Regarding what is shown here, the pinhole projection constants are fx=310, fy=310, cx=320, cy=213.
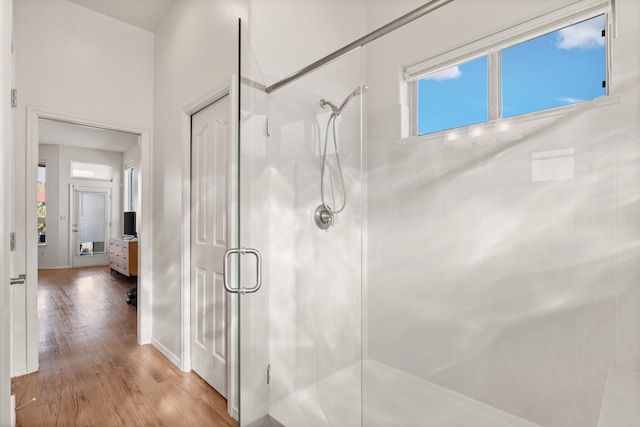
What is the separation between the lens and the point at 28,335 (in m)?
2.38

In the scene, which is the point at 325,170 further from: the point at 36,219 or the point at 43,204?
the point at 43,204

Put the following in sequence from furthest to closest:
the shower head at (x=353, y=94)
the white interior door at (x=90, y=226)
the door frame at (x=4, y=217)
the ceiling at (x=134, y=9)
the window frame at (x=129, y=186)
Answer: the window frame at (x=129, y=186) → the white interior door at (x=90, y=226) → the ceiling at (x=134, y=9) → the shower head at (x=353, y=94) → the door frame at (x=4, y=217)

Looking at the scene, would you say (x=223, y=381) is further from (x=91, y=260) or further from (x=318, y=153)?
(x=91, y=260)

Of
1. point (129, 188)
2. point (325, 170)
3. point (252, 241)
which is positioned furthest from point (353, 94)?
point (129, 188)

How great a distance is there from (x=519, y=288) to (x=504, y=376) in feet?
1.35

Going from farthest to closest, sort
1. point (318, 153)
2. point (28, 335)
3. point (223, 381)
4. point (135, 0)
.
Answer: point (135, 0)
point (28, 335)
point (223, 381)
point (318, 153)

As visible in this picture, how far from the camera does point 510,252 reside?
4.69ft

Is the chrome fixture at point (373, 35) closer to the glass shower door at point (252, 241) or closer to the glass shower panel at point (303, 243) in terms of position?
the glass shower panel at point (303, 243)

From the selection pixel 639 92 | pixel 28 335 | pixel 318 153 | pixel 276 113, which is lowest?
pixel 28 335

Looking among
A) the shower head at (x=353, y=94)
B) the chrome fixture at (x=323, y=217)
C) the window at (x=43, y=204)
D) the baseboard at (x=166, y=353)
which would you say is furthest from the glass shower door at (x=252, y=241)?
the window at (x=43, y=204)

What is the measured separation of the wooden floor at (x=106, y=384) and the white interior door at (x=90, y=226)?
169 inches

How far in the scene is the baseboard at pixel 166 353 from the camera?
A: 2.55m

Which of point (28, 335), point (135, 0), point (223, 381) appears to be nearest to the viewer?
point (223, 381)

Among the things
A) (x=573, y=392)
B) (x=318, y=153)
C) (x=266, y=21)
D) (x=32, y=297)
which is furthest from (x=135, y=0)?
(x=573, y=392)
